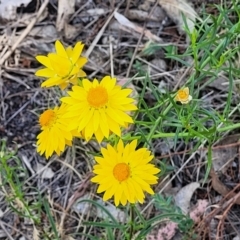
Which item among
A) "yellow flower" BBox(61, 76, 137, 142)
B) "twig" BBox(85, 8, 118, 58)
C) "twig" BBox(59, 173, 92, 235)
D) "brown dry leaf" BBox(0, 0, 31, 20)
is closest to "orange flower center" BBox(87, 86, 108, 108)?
"yellow flower" BBox(61, 76, 137, 142)

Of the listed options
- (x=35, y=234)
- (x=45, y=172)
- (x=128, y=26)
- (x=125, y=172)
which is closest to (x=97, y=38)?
(x=128, y=26)

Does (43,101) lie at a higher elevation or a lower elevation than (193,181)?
higher

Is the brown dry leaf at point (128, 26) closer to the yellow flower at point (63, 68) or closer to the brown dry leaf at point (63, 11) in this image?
the brown dry leaf at point (63, 11)

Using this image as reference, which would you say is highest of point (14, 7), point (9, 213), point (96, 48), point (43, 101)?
point (14, 7)

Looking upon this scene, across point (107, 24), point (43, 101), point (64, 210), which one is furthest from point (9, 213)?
point (107, 24)

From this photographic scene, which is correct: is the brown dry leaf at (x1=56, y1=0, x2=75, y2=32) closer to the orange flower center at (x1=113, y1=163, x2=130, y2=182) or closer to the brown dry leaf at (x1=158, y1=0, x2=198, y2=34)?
the brown dry leaf at (x1=158, y1=0, x2=198, y2=34)

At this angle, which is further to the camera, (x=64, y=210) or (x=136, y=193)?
(x=64, y=210)

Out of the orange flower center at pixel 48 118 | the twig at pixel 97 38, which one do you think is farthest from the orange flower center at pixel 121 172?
the twig at pixel 97 38

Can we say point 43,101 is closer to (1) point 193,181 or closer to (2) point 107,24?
(2) point 107,24
